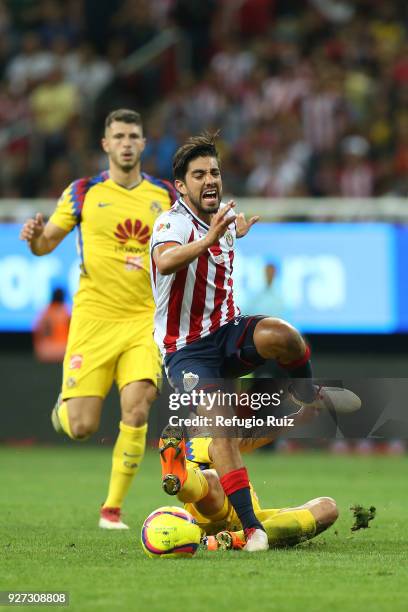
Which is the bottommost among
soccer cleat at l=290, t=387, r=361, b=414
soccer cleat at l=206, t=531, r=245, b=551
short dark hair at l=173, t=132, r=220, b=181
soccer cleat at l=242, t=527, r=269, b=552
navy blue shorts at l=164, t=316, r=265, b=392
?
soccer cleat at l=206, t=531, r=245, b=551

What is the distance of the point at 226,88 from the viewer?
17141 mm

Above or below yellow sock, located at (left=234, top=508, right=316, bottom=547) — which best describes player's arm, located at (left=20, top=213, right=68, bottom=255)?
above

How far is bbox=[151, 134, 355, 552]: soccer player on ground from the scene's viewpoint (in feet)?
22.1

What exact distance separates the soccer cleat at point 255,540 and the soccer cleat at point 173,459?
18.0 inches

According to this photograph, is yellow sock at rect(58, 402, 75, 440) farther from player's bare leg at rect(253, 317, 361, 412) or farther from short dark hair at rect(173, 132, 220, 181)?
short dark hair at rect(173, 132, 220, 181)

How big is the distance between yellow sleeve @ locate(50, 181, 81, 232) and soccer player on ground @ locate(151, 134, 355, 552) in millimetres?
1788

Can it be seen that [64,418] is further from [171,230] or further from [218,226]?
[218,226]

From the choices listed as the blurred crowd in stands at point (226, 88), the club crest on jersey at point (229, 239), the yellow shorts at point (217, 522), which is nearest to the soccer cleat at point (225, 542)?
the yellow shorts at point (217, 522)

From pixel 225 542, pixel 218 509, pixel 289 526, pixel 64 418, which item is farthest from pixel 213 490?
pixel 64 418

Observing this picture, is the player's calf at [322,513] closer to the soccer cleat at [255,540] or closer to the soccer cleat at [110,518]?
the soccer cleat at [255,540]

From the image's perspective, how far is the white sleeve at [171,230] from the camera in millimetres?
6801

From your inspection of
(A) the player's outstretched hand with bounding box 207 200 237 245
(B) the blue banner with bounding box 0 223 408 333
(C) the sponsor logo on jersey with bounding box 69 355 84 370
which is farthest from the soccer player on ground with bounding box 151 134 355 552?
(B) the blue banner with bounding box 0 223 408 333

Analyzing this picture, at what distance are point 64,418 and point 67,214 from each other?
1.37 metres

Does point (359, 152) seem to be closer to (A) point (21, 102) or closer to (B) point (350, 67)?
(B) point (350, 67)
